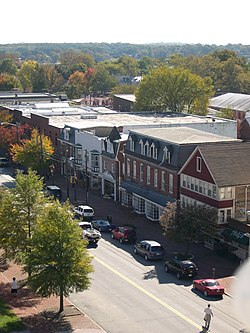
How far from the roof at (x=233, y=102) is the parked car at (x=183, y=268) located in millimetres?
77602

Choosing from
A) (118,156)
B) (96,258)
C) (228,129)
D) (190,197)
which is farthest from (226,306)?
(228,129)

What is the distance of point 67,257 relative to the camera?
3609cm

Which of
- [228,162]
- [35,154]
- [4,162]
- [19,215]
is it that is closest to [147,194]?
[228,162]

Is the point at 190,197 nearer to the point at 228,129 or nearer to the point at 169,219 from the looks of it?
the point at 169,219

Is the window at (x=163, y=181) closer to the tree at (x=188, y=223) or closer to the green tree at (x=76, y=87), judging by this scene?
the tree at (x=188, y=223)

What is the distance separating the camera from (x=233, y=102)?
125m

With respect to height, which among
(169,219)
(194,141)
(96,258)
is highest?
(194,141)

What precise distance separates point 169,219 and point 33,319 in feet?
51.7

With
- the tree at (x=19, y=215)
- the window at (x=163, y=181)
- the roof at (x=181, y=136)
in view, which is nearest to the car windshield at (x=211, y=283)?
the tree at (x=19, y=215)

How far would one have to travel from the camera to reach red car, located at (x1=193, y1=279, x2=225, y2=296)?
39.8 m

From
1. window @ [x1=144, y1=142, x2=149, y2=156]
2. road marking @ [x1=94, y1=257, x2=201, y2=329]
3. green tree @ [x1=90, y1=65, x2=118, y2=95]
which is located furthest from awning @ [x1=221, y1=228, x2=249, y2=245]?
green tree @ [x1=90, y1=65, x2=118, y2=95]

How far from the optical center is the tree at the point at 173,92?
109000mm

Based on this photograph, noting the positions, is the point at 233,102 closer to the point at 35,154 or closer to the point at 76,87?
the point at 35,154

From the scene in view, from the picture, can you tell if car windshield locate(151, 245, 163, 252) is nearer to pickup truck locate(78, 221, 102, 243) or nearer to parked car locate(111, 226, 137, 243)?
parked car locate(111, 226, 137, 243)
